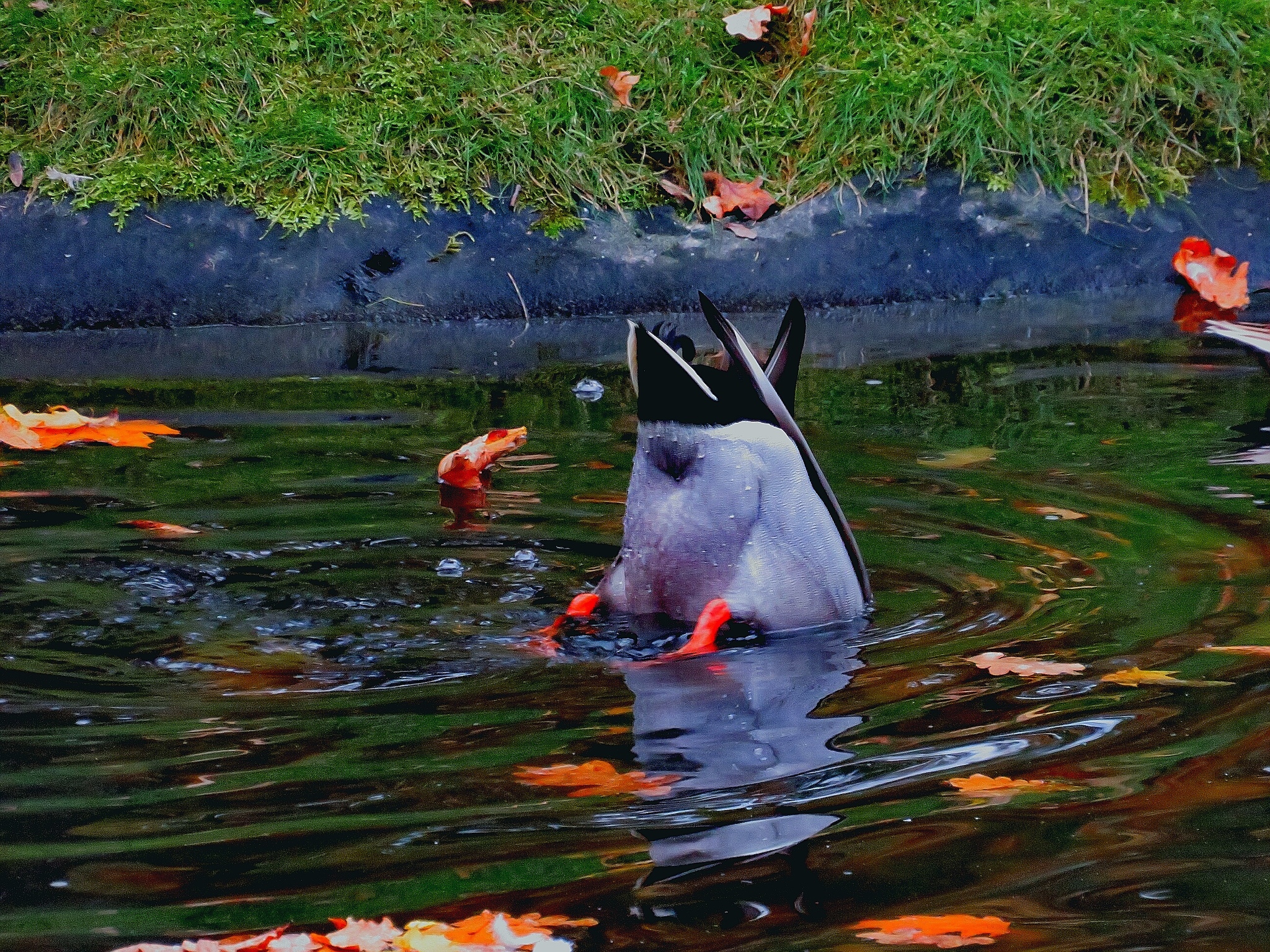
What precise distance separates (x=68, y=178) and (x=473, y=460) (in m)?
3.30

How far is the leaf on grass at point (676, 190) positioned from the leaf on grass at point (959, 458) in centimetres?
275

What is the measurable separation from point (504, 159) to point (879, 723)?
4649 mm

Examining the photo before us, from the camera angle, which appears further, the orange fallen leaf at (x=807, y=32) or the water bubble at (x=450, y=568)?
the orange fallen leaf at (x=807, y=32)

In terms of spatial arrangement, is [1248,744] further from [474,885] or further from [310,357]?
[310,357]

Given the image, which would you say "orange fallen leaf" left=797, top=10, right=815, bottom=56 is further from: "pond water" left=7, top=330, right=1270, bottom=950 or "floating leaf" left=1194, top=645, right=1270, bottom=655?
"floating leaf" left=1194, top=645, right=1270, bottom=655

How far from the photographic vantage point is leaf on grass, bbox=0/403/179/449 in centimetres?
419

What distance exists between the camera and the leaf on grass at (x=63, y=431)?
4.19 m

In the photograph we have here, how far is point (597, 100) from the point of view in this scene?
676 cm

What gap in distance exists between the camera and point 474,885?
1.77 meters

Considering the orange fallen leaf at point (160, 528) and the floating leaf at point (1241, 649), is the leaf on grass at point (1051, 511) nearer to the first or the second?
the floating leaf at point (1241, 649)

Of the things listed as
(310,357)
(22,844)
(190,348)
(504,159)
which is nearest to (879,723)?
(22,844)

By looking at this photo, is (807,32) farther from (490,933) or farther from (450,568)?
(490,933)

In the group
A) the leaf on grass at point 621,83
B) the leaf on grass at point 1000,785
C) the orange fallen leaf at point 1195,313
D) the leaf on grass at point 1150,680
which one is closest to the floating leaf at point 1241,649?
the leaf on grass at point 1150,680

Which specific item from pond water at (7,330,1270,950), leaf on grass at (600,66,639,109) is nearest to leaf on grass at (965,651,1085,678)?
pond water at (7,330,1270,950)
